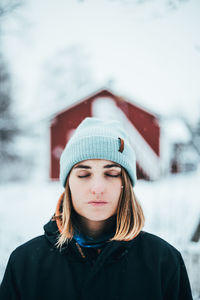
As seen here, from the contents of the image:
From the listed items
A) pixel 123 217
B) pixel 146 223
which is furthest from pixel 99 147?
pixel 146 223

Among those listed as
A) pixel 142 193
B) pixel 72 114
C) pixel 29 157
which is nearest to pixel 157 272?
pixel 142 193

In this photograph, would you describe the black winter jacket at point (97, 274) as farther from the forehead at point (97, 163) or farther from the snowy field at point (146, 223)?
the snowy field at point (146, 223)

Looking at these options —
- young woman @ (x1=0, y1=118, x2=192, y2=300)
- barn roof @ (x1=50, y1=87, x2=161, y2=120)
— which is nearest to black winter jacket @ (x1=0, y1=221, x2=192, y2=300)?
young woman @ (x1=0, y1=118, x2=192, y2=300)

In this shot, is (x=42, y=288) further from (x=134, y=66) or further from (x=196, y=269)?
(x=134, y=66)

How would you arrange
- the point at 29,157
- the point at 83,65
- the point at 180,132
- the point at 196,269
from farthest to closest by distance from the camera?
the point at 83,65 < the point at 29,157 < the point at 180,132 < the point at 196,269

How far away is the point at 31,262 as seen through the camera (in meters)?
1.40

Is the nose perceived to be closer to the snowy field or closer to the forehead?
the forehead

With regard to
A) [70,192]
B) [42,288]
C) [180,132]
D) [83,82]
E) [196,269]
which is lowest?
[196,269]

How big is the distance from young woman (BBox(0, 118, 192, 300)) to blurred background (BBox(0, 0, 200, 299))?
6.04 ft

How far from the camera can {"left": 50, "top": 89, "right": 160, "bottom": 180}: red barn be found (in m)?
10.8

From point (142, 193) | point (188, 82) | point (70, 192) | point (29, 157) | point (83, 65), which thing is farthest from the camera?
point (83, 65)

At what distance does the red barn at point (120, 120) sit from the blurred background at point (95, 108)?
0.16ft

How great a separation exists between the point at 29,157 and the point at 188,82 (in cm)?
1627

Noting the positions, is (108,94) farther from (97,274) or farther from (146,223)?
(97,274)
